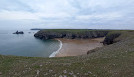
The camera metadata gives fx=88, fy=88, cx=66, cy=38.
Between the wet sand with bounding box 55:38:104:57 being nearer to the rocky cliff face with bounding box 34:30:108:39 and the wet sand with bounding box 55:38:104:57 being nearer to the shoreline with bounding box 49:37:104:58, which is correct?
the shoreline with bounding box 49:37:104:58

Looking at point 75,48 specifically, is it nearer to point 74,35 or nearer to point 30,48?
point 30,48

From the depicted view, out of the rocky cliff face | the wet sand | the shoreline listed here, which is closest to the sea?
the shoreline

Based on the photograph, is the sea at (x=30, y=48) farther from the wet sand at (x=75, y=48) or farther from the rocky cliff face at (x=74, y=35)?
the rocky cliff face at (x=74, y=35)

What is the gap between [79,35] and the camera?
94250 millimetres

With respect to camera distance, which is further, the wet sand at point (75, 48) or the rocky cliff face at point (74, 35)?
the rocky cliff face at point (74, 35)

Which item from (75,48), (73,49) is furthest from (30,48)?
(75,48)

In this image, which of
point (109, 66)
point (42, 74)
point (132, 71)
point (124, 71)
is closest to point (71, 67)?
point (42, 74)

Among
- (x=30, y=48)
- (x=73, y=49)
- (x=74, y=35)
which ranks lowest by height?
(x=30, y=48)

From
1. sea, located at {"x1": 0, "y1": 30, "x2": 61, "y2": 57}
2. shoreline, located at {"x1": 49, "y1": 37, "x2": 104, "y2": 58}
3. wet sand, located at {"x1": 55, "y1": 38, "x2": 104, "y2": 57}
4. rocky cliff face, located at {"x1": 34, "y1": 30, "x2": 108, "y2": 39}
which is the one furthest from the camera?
rocky cliff face, located at {"x1": 34, "y1": 30, "x2": 108, "y2": 39}

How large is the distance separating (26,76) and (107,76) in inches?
318

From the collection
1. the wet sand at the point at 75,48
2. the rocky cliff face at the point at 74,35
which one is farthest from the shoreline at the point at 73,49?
the rocky cliff face at the point at 74,35

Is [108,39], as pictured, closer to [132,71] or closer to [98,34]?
[98,34]

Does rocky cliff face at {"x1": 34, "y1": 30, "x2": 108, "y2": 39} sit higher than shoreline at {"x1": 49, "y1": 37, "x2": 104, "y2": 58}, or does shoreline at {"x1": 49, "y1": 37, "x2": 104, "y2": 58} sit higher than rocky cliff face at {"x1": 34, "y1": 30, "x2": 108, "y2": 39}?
rocky cliff face at {"x1": 34, "y1": 30, "x2": 108, "y2": 39}

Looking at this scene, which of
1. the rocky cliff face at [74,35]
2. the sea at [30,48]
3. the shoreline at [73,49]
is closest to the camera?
the shoreline at [73,49]
